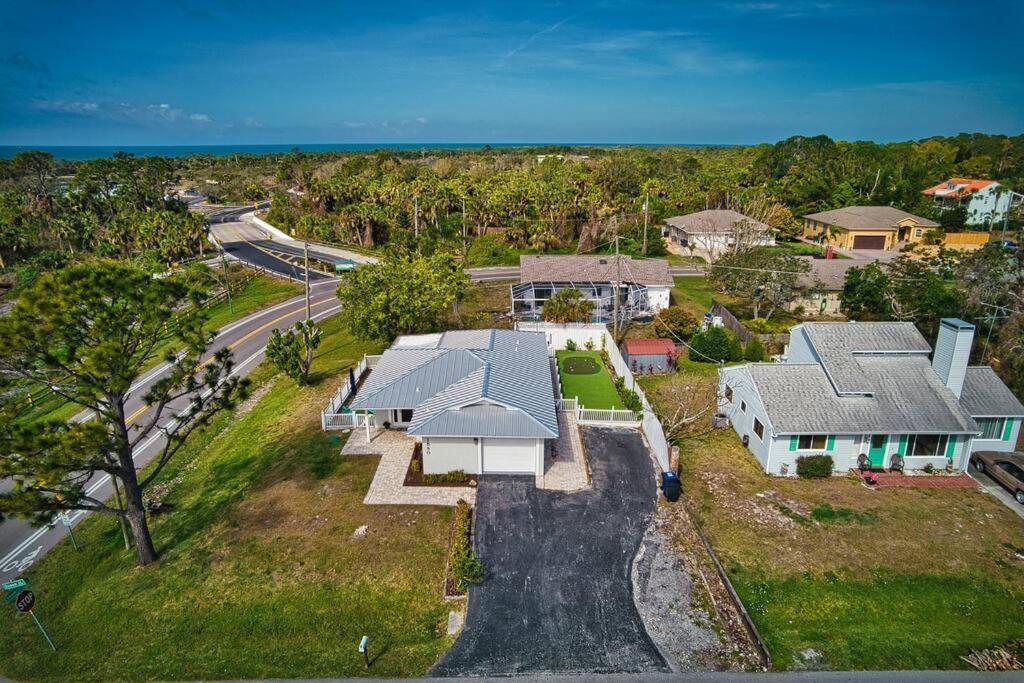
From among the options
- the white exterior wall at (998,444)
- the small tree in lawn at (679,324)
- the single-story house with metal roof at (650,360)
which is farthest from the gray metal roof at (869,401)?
the small tree in lawn at (679,324)

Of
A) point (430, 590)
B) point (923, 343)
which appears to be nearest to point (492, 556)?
point (430, 590)

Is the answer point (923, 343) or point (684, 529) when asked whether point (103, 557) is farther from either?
point (923, 343)

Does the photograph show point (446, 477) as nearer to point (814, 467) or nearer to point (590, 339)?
point (814, 467)

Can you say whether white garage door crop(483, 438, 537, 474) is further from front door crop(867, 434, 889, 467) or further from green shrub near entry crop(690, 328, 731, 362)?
green shrub near entry crop(690, 328, 731, 362)

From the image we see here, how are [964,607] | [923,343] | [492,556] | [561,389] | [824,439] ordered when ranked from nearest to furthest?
[964,607] → [492,556] → [824,439] → [923,343] → [561,389]

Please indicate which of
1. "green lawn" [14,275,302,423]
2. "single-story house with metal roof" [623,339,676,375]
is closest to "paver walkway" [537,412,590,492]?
"single-story house with metal roof" [623,339,676,375]

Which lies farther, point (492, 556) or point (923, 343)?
point (923, 343)
